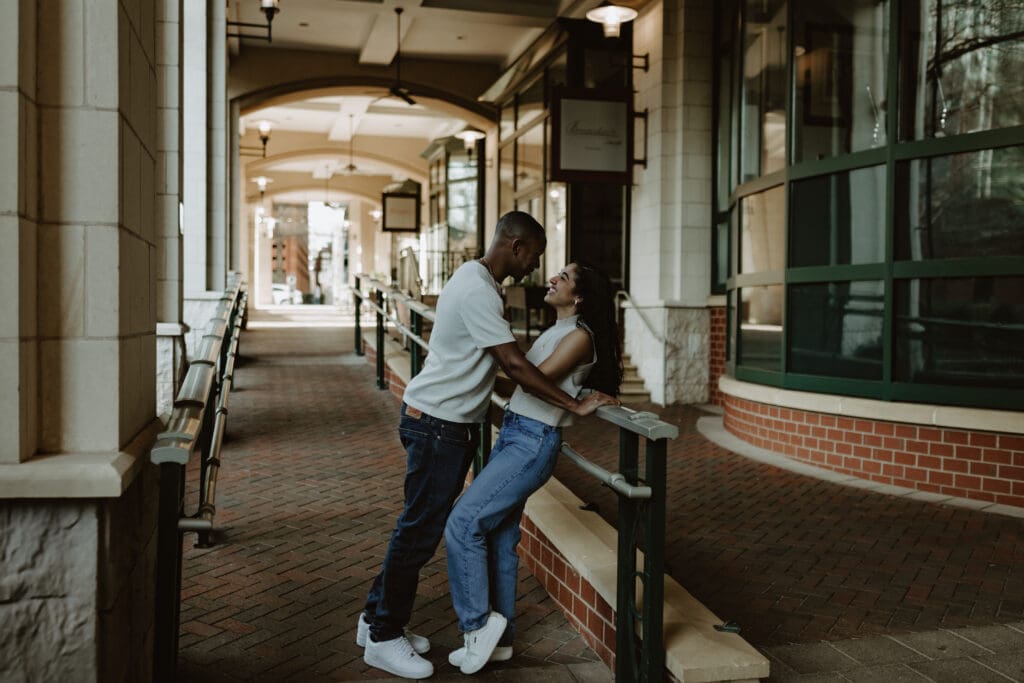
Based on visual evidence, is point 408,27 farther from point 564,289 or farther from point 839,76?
point 564,289

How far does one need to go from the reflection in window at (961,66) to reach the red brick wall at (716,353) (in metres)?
4.10

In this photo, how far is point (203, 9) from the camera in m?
8.77

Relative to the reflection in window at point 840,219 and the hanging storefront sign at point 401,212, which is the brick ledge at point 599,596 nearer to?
the reflection in window at point 840,219

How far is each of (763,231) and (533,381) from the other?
585 centimetres

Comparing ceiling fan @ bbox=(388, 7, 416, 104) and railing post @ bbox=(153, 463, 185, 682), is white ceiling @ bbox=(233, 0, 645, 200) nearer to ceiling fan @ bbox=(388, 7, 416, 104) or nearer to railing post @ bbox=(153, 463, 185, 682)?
ceiling fan @ bbox=(388, 7, 416, 104)

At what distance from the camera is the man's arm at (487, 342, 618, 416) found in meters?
2.84

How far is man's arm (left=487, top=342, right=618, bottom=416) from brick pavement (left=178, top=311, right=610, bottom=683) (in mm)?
1028

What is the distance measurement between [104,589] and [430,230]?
66.0 ft

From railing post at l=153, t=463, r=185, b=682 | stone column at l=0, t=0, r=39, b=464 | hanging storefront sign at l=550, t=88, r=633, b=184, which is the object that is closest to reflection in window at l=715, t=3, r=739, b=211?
hanging storefront sign at l=550, t=88, r=633, b=184

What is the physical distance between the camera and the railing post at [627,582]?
9.36 ft

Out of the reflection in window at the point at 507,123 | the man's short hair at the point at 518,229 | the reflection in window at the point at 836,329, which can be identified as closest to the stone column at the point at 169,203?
the man's short hair at the point at 518,229

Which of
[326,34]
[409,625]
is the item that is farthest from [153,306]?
[326,34]

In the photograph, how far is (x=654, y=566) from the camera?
2.70 metres

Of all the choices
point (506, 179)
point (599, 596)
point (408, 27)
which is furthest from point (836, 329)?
point (506, 179)
